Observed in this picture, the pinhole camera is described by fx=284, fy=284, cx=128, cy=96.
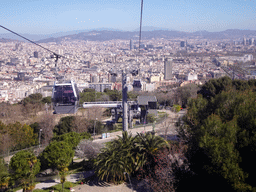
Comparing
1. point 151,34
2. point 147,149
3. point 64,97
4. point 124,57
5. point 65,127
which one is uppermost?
point 151,34

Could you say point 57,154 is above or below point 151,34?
below

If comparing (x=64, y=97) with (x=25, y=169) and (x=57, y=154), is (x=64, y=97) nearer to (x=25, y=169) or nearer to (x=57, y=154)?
(x=57, y=154)

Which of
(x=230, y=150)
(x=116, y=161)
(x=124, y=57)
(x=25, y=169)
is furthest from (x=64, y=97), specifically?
(x=124, y=57)

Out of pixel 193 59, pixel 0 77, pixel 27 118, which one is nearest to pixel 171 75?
pixel 193 59

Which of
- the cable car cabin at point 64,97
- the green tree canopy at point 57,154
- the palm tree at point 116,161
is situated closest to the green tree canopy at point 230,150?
the palm tree at point 116,161

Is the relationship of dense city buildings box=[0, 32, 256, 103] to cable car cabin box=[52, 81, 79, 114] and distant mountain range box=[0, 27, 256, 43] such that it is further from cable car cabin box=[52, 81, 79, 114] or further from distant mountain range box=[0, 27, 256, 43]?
cable car cabin box=[52, 81, 79, 114]

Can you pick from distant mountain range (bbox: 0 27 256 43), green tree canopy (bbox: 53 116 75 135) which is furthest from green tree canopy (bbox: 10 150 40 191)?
distant mountain range (bbox: 0 27 256 43)
